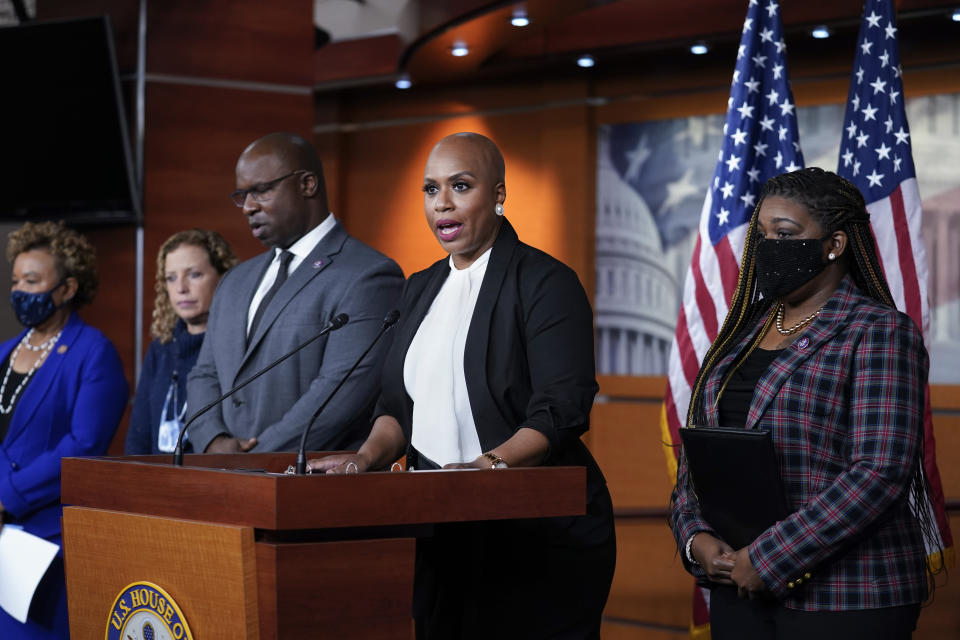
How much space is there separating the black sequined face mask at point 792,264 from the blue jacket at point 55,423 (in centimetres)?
244

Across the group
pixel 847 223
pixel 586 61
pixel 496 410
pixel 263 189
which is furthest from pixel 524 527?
pixel 586 61

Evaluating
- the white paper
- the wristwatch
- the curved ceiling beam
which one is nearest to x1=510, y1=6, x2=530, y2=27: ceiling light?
the curved ceiling beam

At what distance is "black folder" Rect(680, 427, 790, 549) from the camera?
7.22 feet

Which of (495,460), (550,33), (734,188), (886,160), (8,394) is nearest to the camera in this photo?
(495,460)

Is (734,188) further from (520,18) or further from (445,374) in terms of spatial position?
(520,18)

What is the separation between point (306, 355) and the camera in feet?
10.0

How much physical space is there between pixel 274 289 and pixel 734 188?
1.60m

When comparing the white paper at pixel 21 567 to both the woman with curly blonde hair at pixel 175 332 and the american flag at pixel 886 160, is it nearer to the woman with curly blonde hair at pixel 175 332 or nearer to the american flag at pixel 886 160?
the woman with curly blonde hair at pixel 175 332

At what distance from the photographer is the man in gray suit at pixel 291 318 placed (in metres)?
2.93

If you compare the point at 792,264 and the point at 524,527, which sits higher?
the point at 792,264

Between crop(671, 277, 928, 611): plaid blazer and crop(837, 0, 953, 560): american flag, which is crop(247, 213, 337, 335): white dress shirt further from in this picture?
crop(837, 0, 953, 560): american flag

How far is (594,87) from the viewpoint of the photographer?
23.2 ft

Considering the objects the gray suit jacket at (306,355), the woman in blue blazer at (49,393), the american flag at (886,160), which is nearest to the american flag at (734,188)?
the american flag at (886,160)

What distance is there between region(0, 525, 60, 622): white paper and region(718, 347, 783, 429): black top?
2144 millimetres
